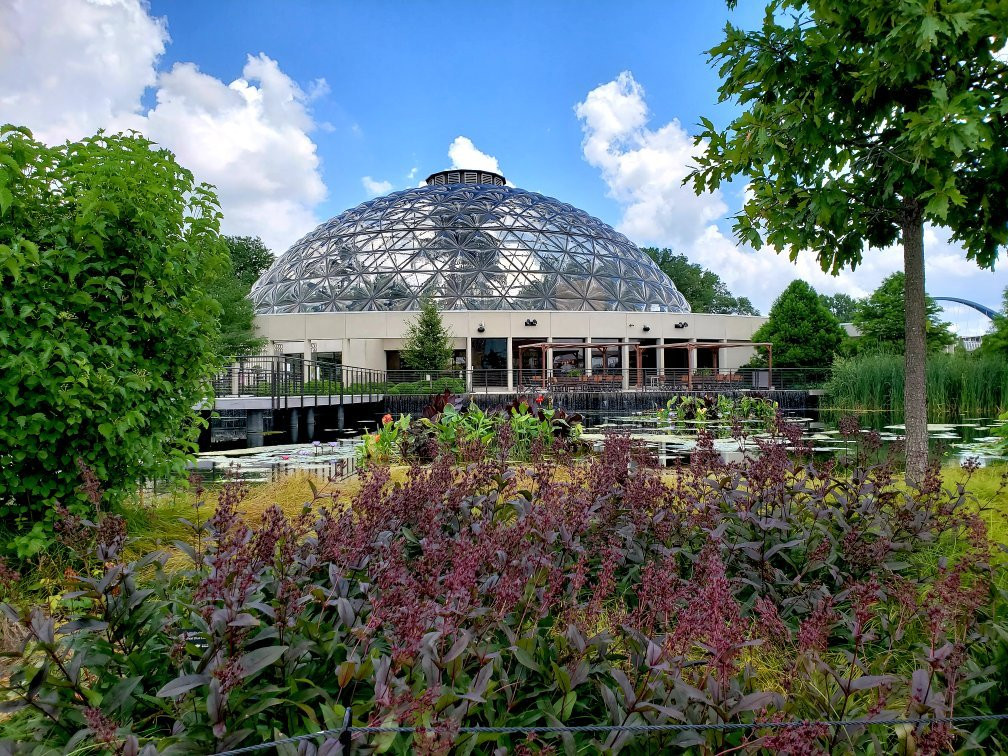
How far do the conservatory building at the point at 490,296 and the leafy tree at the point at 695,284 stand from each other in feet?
75.9

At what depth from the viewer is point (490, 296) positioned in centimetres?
4206

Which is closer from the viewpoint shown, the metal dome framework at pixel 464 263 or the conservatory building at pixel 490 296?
the conservatory building at pixel 490 296

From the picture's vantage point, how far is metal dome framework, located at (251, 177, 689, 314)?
139 ft

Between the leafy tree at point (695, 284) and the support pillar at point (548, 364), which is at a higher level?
the leafy tree at point (695, 284)

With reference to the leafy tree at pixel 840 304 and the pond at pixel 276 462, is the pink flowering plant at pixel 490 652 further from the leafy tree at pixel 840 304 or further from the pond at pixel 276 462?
the leafy tree at pixel 840 304

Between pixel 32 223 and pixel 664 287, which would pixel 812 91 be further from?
pixel 664 287

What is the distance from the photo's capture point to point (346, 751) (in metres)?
1.60

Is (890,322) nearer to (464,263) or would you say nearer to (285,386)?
(464,263)

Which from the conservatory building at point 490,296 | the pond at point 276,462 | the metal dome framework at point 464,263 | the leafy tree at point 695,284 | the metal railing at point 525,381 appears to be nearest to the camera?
the pond at point 276,462

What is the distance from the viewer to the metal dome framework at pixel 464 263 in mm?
42438

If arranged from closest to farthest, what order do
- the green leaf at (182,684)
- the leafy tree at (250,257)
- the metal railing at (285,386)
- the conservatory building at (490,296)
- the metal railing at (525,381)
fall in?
the green leaf at (182,684) < the metal railing at (285,386) < the metal railing at (525,381) < the conservatory building at (490,296) < the leafy tree at (250,257)

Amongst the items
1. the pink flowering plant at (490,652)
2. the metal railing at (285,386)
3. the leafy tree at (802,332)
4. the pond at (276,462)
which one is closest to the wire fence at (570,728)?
the pink flowering plant at (490,652)

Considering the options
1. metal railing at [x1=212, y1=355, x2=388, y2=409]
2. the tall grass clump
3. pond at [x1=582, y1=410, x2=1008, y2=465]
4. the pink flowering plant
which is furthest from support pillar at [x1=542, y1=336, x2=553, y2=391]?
the pink flowering plant

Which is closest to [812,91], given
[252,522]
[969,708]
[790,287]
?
[969,708]
